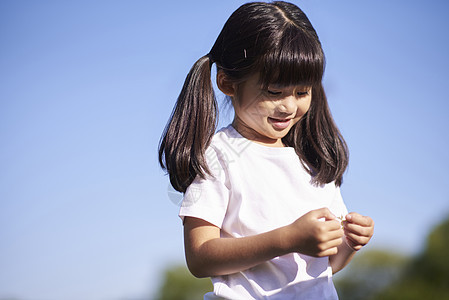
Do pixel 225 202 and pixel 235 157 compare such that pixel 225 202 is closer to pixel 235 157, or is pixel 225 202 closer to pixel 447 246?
pixel 235 157

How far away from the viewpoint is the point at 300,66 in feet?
6.01

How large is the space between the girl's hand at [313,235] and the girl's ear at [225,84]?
692 millimetres

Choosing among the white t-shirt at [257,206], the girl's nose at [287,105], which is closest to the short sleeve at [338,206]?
the white t-shirt at [257,206]

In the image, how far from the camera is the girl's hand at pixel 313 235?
150cm

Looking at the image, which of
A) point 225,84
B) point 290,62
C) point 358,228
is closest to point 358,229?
point 358,228

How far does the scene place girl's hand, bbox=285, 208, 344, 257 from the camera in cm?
150

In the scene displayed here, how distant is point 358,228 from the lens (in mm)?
1769

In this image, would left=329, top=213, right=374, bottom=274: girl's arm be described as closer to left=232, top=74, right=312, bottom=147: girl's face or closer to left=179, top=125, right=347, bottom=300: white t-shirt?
left=179, top=125, right=347, bottom=300: white t-shirt

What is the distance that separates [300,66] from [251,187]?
0.48 m

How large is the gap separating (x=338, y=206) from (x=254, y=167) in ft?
1.49

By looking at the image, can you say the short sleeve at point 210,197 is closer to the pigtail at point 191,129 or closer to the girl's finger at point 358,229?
the pigtail at point 191,129

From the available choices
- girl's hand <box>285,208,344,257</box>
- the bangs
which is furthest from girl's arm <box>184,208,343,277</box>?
the bangs

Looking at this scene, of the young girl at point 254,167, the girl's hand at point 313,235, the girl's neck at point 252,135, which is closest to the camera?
the girl's hand at point 313,235

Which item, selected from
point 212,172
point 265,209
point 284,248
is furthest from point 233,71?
point 284,248
